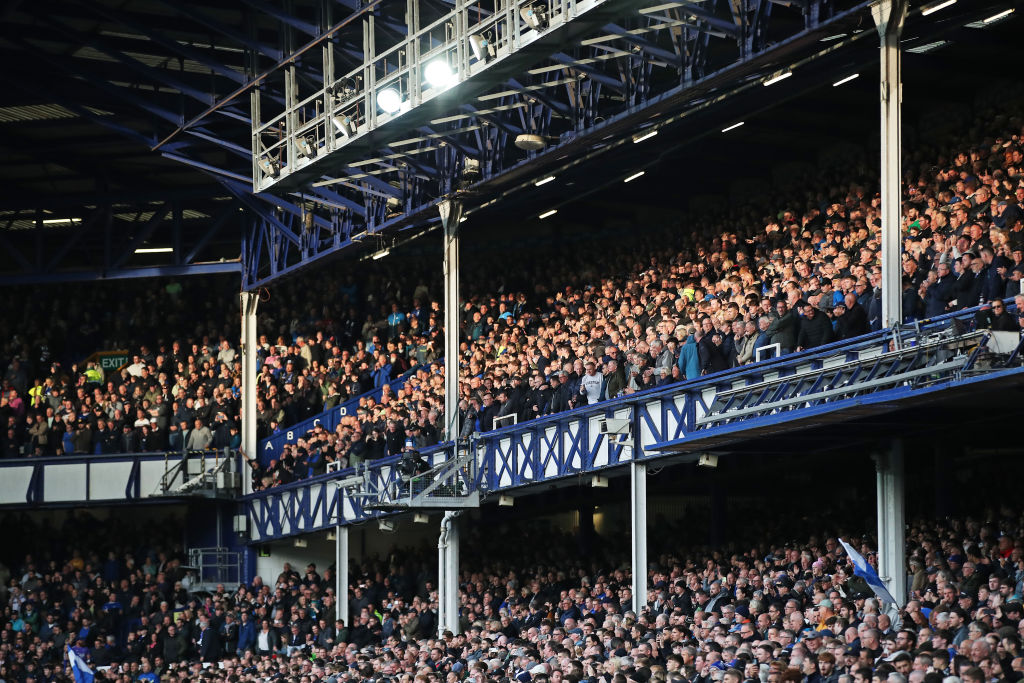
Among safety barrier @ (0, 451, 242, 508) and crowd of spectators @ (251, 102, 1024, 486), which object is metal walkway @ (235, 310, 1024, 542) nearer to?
crowd of spectators @ (251, 102, 1024, 486)

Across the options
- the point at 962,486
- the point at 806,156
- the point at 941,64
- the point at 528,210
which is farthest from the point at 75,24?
the point at 962,486

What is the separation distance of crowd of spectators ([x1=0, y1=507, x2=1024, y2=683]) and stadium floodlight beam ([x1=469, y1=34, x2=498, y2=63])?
8.11 m

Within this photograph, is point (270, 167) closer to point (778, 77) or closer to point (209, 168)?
point (209, 168)

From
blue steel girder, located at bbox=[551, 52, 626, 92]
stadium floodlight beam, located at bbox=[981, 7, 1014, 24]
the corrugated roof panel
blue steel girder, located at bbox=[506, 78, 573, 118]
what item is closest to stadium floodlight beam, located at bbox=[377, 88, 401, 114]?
blue steel girder, located at bbox=[506, 78, 573, 118]

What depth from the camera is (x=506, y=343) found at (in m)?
31.7

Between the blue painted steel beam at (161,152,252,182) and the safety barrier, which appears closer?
the blue painted steel beam at (161,152,252,182)

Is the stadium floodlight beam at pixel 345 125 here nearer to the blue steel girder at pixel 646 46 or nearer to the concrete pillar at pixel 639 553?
the blue steel girder at pixel 646 46

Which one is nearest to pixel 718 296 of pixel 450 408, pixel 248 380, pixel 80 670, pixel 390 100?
pixel 450 408

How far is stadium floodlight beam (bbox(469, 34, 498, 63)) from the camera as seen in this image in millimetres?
23614

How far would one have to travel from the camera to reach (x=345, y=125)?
91.5 feet

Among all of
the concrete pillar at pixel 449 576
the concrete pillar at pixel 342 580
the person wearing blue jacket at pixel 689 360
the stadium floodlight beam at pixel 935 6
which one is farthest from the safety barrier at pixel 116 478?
the stadium floodlight beam at pixel 935 6

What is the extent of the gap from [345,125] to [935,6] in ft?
36.5

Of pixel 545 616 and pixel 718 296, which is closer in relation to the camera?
pixel 545 616

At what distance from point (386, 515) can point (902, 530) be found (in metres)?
13.3
